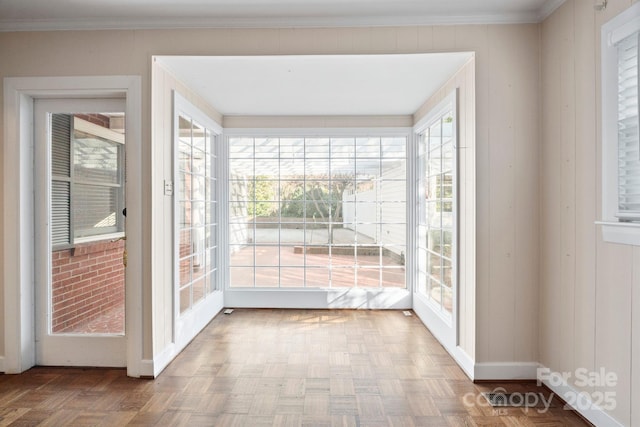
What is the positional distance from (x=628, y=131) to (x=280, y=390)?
2559 mm

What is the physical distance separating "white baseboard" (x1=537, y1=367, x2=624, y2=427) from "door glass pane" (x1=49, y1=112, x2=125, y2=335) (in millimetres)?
3170

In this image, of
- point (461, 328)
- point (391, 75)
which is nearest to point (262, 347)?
point (461, 328)

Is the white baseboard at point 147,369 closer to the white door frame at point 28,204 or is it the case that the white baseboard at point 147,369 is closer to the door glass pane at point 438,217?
the white door frame at point 28,204

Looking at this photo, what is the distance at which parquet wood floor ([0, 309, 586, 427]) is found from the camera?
2305mm

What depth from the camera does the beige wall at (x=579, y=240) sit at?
6.63ft

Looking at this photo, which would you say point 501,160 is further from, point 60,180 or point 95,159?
point 60,180

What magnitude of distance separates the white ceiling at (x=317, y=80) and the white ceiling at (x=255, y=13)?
9.6 inches

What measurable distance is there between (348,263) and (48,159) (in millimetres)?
3215

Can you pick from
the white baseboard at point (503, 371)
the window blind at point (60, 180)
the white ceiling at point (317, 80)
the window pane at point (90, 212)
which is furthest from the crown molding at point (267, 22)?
the white baseboard at point (503, 371)

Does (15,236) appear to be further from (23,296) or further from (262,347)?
(262,347)

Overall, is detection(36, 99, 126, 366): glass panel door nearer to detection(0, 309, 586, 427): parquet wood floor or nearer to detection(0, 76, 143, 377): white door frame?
detection(0, 76, 143, 377): white door frame

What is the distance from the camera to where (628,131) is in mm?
1994

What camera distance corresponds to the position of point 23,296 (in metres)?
Answer: 2.94

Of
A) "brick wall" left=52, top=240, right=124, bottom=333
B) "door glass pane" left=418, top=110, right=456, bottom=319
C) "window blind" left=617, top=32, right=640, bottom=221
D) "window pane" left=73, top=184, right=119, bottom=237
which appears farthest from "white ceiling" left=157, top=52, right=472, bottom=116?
"brick wall" left=52, top=240, right=124, bottom=333
